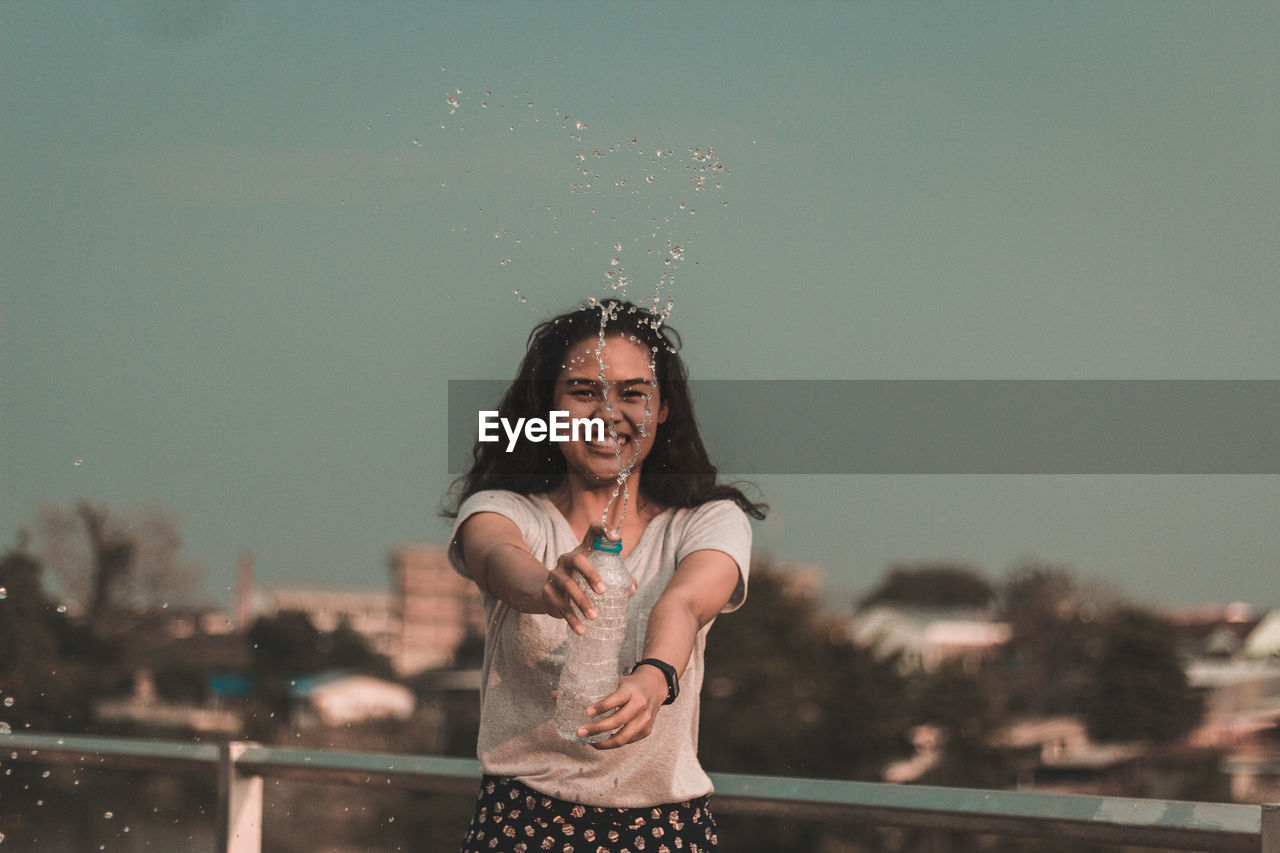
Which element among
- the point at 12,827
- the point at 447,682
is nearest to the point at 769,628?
the point at 447,682

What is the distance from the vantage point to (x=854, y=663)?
61500mm

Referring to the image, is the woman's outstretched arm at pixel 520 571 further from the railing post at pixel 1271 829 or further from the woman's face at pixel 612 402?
the railing post at pixel 1271 829

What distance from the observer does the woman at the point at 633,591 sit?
2.09 m

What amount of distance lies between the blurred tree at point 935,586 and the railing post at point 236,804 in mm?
78923

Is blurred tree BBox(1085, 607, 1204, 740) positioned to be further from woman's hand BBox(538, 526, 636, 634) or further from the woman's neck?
woman's hand BBox(538, 526, 636, 634)

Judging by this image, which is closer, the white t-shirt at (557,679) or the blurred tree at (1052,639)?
the white t-shirt at (557,679)

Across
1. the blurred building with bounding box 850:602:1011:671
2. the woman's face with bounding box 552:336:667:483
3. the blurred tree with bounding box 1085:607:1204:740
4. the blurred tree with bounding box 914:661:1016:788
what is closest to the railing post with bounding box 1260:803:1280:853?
the woman's face with bounding box 552:336:667:483

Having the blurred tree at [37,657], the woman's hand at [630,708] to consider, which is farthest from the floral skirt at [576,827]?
the blurred tree at [37,657]

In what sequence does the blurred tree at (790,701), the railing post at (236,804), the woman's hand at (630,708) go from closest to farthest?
1. the woman's hand at (630,708)
2. the railing post at (236,804)
3. the blurred tree at (790,701)

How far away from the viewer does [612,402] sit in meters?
2.24

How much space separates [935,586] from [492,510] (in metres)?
82.3

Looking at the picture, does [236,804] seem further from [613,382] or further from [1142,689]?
[1142,689]

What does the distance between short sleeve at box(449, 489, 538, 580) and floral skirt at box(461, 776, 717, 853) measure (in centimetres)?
35

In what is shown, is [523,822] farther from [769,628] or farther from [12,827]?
[769,628]
